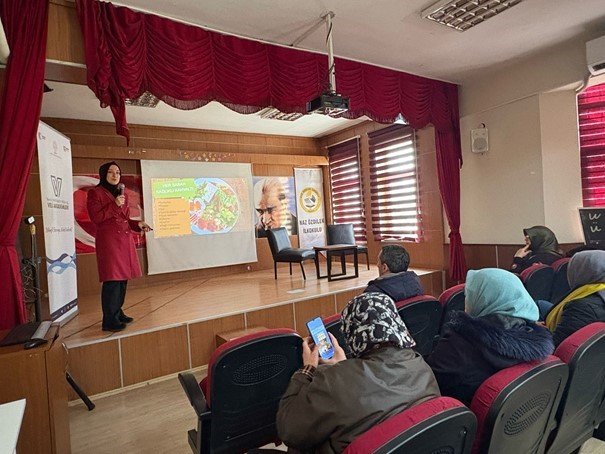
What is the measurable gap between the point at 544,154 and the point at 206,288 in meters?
4.70

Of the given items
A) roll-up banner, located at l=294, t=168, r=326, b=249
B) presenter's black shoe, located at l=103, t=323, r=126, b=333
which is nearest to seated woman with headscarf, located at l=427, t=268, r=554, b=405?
presenter's black shoe, located at l=103, t=323, r=126, b=333

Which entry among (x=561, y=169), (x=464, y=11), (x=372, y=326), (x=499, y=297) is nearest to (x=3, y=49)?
(x=372, y=326)

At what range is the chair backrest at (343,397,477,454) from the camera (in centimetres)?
79

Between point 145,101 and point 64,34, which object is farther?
point 145,101

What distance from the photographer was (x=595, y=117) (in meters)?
4.13

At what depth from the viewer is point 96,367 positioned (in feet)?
9.41

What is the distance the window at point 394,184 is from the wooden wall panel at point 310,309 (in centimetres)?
233

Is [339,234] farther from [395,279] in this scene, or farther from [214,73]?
[395,279]

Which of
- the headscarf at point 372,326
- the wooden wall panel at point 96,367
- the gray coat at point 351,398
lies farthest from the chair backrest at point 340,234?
the gray coat at point 351,398

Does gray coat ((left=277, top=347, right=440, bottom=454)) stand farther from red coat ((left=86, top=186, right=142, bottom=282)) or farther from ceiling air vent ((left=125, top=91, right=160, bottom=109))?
ceiling air vent ((left=125, top=91, right=160, bottom=109))

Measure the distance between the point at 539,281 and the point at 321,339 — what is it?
7.44 ft

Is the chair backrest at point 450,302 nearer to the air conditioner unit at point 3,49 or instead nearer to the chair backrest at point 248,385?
the chair backrest at point 248,385

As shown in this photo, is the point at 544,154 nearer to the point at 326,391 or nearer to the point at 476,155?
the point at 476,155

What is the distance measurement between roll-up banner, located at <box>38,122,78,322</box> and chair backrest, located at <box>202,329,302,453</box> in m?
2.75
